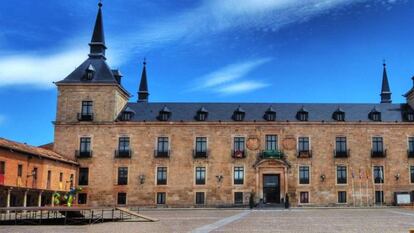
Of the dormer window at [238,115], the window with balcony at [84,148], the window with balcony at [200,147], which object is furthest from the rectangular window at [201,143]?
the window with balcony at [84,148]

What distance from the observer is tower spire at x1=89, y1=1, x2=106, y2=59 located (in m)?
53.8

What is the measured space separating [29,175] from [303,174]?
80.4 feet

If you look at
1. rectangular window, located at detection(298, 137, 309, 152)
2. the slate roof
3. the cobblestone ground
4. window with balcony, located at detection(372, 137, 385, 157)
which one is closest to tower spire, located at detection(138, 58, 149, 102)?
the slate roof

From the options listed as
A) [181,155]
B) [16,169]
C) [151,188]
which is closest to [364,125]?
[181,155]

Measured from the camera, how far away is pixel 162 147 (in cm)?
5028

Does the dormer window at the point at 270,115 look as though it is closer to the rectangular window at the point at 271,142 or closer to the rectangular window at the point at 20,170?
the rectangular window at the point at 271,142

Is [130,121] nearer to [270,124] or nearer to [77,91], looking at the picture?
[77,91]

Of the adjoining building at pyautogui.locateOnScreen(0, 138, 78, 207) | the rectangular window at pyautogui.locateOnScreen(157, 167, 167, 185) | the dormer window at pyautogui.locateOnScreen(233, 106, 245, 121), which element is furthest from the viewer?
the dormer window at pyautogui.locateOnScreen(233, 106, 245, 121)

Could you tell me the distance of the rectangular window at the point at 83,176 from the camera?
1943 inches

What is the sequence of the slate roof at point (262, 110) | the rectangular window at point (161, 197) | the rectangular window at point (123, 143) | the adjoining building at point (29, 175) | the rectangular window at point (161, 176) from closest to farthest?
the adjoining building at point (29, 175) → the rectangular window at point (161, 197) → the rectangular window at point (161, 176) → the rectangular window at point (123, 143) → the slate roof at point (262, 110)

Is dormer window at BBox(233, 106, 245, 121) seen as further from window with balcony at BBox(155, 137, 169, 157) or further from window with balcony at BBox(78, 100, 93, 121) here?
window with balcony at BBox(78, 100, 93, 121)

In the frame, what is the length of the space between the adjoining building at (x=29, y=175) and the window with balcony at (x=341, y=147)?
24.6 m

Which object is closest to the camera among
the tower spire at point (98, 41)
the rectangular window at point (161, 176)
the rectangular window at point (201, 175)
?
the rectangular window at point (201, 175)

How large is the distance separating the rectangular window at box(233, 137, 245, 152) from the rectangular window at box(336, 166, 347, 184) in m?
9.17
